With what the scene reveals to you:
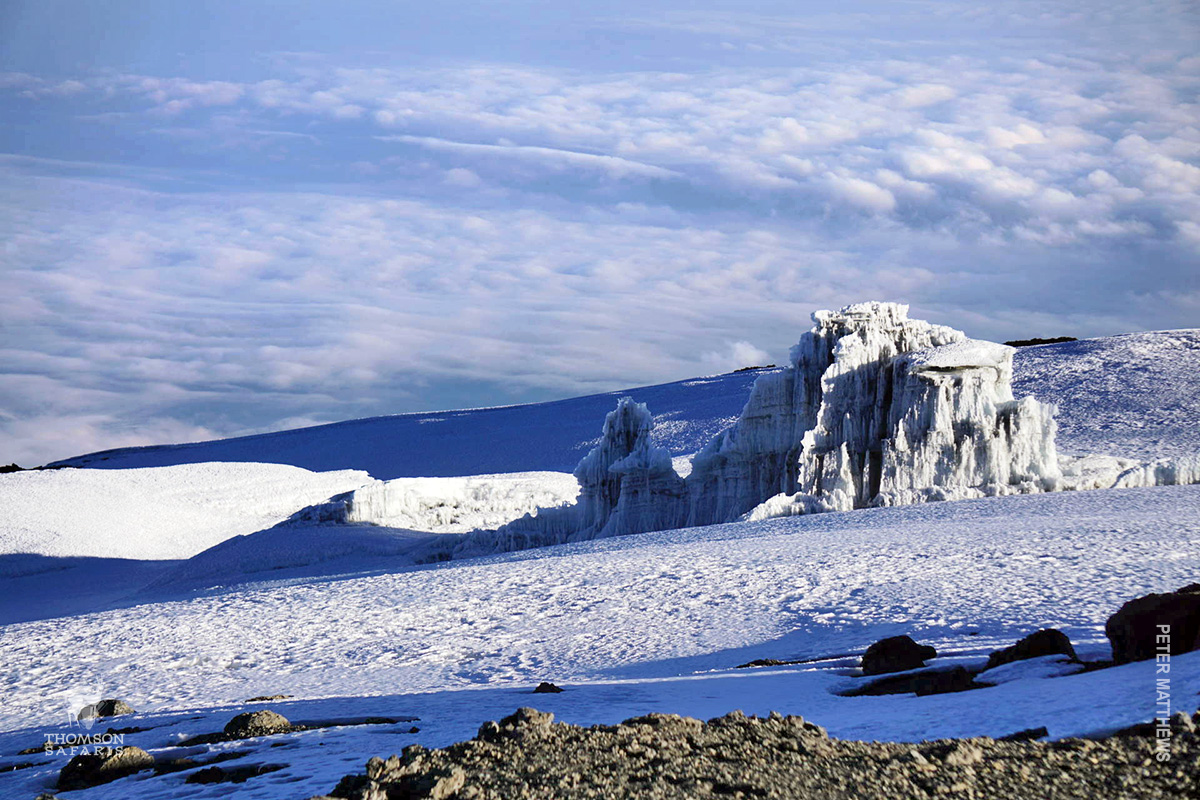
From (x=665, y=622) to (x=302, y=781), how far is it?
6.46 metres

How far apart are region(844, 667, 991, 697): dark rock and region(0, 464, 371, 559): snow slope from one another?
25906 millimetres

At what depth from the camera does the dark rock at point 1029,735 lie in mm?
5883

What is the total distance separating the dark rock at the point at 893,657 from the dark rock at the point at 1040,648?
630 millimetres

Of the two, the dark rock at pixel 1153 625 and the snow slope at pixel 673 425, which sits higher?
the snow slope at pixel 673 425

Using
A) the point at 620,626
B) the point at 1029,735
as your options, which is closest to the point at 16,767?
the point at 620,626

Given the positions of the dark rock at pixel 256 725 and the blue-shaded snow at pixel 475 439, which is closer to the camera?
the dark rock at pixel 256 725

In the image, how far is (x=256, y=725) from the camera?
7.27 m

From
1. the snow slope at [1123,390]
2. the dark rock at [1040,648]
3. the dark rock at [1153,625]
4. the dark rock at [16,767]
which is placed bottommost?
the dark rock at [16,767]

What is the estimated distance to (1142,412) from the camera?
26.0 meters

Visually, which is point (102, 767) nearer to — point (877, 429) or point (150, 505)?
point (877, 429)

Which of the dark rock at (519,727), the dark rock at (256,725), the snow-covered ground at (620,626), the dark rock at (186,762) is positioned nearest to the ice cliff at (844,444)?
the snow-covered ground at (620,626)

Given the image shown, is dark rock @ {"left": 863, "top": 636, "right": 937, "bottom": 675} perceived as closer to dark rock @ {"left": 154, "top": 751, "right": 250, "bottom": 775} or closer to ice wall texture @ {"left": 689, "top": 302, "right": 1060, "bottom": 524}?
dark rock @ {"left": 154, "top": 751, "right": 250, "bottom": 775}

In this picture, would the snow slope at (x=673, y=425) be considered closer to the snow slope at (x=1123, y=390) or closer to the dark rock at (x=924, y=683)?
the snow slope at (x=1123, y=390)

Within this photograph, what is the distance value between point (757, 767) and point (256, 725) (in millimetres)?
3542
